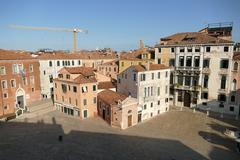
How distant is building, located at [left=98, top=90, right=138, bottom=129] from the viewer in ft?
97.5

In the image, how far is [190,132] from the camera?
2900 centimetres

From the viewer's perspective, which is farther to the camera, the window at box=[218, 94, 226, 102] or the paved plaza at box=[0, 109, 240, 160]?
the window at box=[218, 94, 226, 102]

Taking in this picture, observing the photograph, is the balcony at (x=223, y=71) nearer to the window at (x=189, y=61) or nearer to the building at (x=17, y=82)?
the window at (x=189, y=61)

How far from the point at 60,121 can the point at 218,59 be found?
3198cm

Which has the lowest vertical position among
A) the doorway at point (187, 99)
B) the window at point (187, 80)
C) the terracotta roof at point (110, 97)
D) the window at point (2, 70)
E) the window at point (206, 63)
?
the doorway at point (187, 99)

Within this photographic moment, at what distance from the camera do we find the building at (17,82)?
35.8 m

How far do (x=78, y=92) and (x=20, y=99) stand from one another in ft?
49.0

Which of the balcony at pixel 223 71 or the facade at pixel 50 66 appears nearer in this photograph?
the balcony at pixel 223 71

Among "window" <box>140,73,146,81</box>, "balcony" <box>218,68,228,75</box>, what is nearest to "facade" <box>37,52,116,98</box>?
"window" <box>140,73,146,81</box>

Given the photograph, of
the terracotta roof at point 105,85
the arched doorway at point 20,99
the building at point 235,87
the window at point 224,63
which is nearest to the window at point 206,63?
the window at point 224,63

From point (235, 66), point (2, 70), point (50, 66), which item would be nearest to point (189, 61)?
point (235, 66)

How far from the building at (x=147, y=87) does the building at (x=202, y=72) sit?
4.64 meters

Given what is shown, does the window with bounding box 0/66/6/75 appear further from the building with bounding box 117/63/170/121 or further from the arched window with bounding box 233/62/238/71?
the arched window with bounding box 233/62/238/71

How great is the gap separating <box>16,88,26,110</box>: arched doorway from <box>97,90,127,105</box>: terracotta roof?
16953 mm
